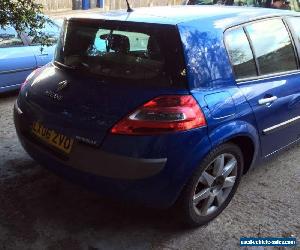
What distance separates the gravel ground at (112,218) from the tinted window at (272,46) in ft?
3.53

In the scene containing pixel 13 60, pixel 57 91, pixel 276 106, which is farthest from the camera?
pixel 13 60

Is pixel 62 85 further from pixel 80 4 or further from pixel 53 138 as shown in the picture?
pixel 80 4

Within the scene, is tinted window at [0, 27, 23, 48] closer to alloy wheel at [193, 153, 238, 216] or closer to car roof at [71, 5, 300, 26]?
car roof at [71, 5, 300, 26]

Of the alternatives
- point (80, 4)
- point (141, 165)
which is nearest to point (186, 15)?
point (141, 165)

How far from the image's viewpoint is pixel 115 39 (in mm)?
3020

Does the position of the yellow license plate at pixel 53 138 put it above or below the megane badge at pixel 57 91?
below

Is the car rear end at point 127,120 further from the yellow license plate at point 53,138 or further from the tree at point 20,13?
the tree at point 20,13

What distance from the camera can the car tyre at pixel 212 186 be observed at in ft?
9.31

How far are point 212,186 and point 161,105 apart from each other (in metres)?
0.85

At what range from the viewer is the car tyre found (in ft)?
9.31

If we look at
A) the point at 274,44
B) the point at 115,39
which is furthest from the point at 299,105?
the point at 115,39

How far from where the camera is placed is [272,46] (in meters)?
3.48

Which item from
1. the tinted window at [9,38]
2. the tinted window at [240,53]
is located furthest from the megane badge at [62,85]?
the tinted window at [9,38]

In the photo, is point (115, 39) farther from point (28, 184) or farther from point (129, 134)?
point (28, 184)
